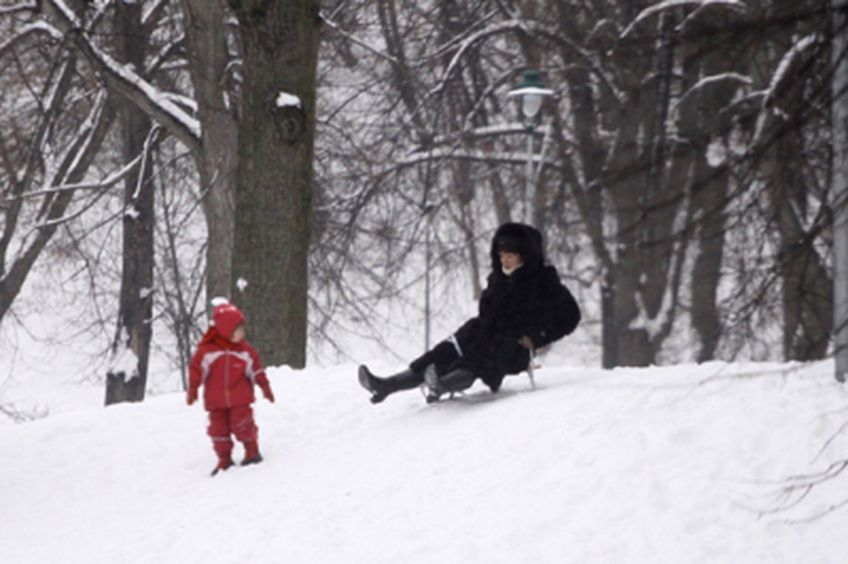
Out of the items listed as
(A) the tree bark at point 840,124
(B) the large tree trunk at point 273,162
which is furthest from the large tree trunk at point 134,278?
(A) the tree bark at point 840,124

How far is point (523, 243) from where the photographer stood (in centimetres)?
997

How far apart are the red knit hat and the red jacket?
75 millimetres

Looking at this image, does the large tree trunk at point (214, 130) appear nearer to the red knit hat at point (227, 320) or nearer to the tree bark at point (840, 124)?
the red knit hat at point (227, 320)

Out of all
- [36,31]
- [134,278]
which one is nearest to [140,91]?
[36,31]

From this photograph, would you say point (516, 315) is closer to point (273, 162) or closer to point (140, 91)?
point (273, 162)

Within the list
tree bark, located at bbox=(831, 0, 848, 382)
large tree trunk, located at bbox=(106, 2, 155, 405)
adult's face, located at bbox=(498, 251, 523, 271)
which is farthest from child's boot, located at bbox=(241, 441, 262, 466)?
large tree trunk, located at bbox=(106, 2, 155, 405)

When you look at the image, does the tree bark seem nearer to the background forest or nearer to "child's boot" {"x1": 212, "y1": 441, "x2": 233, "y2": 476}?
the background forest

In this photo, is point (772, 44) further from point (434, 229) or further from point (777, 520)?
point (434, 229)

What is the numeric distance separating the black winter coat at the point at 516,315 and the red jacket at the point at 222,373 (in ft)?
4.73

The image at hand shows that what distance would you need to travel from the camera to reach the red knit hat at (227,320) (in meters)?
10.0

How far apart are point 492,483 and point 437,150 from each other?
12.6 m

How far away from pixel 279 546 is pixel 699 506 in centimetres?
244

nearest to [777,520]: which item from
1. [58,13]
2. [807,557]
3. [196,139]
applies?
[807,557]

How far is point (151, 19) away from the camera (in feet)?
A: 59.9
